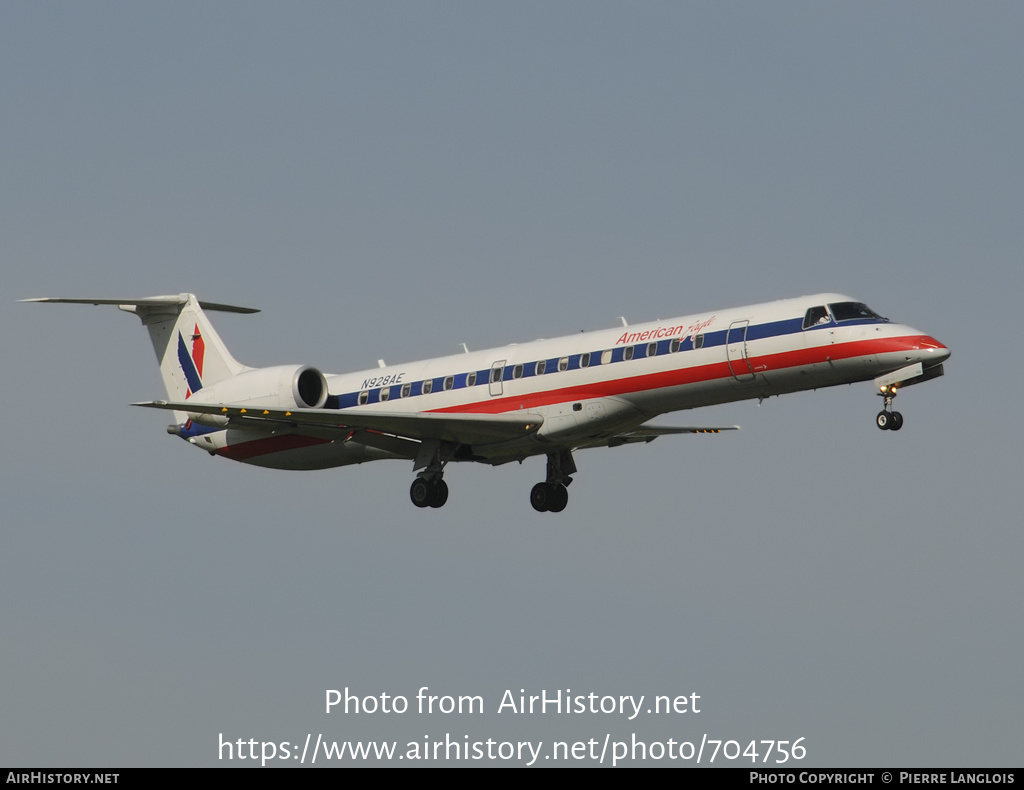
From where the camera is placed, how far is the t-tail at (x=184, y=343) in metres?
37.1

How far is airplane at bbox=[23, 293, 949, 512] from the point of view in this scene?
29.2m

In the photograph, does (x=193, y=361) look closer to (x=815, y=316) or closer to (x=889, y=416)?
(x=815, y=316)

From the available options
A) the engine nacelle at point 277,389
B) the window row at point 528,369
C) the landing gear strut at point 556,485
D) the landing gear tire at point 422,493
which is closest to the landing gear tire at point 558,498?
the landing gear strut at point 556,485

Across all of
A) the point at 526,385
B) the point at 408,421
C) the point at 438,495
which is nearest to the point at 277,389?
the point at 408,421

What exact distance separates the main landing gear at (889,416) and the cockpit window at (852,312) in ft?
4.77

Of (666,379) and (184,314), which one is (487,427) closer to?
(666,379)

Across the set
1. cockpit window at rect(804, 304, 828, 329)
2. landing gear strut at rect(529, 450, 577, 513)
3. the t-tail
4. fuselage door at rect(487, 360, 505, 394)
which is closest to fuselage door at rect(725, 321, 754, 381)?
cockpit window at rect(804, 304, 828, 329)

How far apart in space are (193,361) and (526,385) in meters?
9.40

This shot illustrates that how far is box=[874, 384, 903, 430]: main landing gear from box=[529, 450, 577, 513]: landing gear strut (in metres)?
8.08

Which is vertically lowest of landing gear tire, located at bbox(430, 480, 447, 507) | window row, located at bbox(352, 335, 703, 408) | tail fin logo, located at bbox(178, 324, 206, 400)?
landing gear tire, located at bbox(430, 480, 447, 507)

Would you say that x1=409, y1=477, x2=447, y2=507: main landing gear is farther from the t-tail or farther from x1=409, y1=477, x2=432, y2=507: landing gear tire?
the t-tail

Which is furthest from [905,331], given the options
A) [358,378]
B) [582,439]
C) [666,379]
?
[358,378]

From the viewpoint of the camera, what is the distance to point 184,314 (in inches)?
1491

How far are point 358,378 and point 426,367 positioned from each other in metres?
1.91
